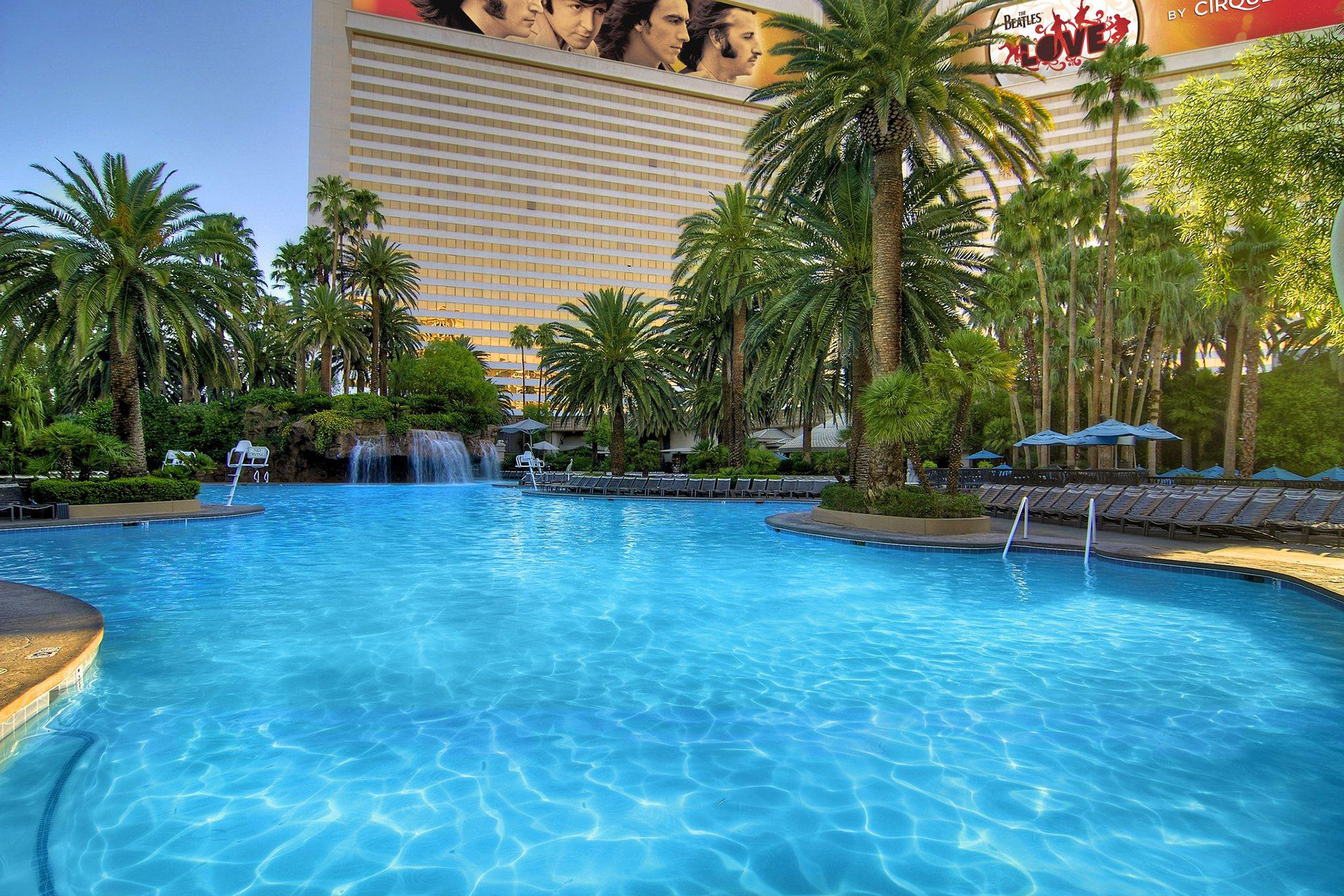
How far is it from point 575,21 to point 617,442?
10013 centimetres

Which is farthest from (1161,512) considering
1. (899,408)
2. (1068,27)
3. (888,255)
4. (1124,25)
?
(1124,25)

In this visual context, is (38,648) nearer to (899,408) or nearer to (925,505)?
(899,408)

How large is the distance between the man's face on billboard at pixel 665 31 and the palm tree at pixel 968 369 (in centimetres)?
11200

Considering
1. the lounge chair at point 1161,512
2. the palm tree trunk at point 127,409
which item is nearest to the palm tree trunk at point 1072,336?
the lounge chair at point 1161,512

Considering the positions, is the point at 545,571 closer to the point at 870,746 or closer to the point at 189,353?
the point at 870,746

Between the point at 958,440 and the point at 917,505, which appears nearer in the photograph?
the point at 917,505

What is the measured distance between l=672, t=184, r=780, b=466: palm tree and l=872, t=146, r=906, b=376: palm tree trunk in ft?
30.8

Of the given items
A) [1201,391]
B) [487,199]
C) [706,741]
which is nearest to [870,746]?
[706,741]

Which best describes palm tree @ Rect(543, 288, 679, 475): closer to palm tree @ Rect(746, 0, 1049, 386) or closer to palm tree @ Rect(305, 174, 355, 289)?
palm tree @ Rect(746, 0, 1049, 386)

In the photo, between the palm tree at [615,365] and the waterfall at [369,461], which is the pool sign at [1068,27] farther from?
the waterfall at [369,461]

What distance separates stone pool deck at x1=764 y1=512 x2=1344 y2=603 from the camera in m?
10.8

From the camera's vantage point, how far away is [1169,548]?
45.5 ft

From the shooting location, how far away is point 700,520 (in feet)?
69.4

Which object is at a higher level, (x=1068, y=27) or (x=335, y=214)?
(x=1068, y=27)
